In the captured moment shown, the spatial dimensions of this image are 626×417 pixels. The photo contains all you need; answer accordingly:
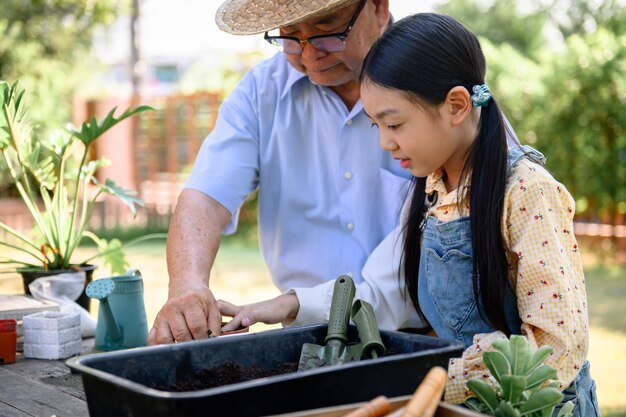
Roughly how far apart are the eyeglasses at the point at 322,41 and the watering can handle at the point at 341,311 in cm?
91

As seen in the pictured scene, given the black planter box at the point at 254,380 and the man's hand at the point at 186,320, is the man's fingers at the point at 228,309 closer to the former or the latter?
the man's hand at the point at 186,320

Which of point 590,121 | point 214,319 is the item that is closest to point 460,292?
point 214,319

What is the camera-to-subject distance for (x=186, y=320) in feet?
5.84

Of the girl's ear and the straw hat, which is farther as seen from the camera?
the straw hat

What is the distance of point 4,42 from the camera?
15070 millimetres

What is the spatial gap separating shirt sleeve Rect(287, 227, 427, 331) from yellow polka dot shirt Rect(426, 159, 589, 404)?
42 cm

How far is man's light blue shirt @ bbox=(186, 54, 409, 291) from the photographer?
249 cm

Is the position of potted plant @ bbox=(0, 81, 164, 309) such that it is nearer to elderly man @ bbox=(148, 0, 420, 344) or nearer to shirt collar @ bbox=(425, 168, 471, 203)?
elderly man @ bbox=(148, 0, 420, 344)

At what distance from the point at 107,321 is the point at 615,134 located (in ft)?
25.1

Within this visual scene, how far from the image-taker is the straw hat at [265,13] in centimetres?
212

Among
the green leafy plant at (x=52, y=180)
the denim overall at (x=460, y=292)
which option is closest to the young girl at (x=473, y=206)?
the denim overall at (x=460, y=292)

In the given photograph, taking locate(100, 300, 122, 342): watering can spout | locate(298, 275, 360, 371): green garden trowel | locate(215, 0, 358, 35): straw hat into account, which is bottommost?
locate(100, 300, 122, 342): watering can spout

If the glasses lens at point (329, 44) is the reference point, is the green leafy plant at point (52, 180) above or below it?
below

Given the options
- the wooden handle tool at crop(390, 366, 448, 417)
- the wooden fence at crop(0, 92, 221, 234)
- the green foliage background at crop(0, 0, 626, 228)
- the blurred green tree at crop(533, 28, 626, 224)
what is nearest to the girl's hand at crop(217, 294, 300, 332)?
the wooden handle tool at crop(390, 366, 448, 417)
